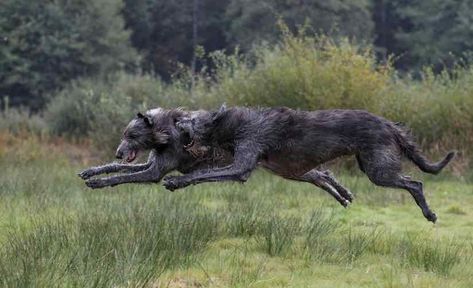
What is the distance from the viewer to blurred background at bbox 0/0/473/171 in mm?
16938


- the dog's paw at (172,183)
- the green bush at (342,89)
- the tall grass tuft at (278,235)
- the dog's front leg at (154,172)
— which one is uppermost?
the dog's paw at (172,183)

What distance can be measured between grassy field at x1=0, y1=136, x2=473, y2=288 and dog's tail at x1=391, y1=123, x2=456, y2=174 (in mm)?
772

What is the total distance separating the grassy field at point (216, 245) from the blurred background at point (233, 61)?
6.75 m

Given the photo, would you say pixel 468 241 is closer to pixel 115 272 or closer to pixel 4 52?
pixel 115 272

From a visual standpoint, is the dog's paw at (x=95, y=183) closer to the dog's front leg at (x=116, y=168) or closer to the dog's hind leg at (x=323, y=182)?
the dog's front leg at (x=116, y=168)

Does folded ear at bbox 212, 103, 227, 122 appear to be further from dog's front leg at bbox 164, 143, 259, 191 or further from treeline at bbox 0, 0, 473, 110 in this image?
treeline at bbox 0, 0, 473, 110

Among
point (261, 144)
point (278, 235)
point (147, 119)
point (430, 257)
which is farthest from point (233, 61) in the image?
point (430, 257)

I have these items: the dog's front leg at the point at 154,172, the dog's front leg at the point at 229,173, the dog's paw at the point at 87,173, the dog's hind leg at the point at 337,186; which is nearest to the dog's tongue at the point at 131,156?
the dog's front leg at the point at 154,172

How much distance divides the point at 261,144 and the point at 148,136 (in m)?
1.20

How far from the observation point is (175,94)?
19562 millimetres

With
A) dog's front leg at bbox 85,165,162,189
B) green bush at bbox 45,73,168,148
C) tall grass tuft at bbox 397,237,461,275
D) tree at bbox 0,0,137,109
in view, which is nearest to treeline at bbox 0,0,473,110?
tree at bbox 0,0,137,109

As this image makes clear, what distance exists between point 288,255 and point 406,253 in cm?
108

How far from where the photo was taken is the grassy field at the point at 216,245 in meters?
5.13

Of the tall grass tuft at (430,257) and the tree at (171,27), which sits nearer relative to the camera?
the tall grass tuft at (430,257)
